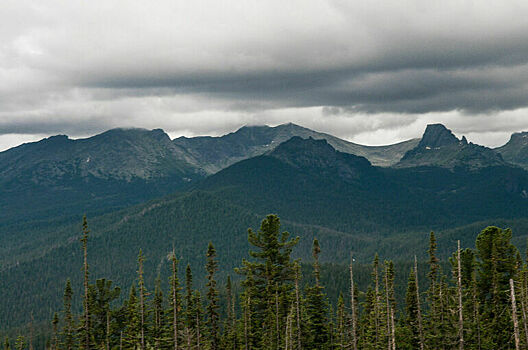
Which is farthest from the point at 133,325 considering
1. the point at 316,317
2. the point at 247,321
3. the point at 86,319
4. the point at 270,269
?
the point at 316,317

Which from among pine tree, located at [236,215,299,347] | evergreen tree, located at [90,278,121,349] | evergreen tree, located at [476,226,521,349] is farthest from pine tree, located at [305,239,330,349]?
evergreen tree, located at [90,278,121,349]

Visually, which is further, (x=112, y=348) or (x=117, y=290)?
(x=117, y=290)

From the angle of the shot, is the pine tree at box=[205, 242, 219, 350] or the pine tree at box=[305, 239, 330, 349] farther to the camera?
the pine tree at box=[205, 242, 219, 350]

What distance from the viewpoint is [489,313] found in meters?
76.8

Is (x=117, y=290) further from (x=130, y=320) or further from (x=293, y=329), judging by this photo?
(x=293, y=329)

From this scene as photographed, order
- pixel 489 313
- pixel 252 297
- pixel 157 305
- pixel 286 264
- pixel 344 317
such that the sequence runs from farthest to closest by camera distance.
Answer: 1. pixel 344 317
2. pixel 157 305
3. pixel 489 313
4. pixel 252 297
5. pixel 286 264

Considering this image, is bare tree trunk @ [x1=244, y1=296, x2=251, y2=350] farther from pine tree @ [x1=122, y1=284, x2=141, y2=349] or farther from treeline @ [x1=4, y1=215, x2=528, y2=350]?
pine tree @ [x1=122, y1=284, x2=141, y2=349]

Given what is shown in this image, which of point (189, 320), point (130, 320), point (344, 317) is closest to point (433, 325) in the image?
point (344, 317)

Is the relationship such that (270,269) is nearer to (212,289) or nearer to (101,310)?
(212,289)

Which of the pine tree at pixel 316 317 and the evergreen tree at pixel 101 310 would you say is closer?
the pine tree at pixel 316 317

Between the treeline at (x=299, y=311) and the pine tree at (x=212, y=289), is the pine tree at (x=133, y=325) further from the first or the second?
the pine tree at (x=212, y=289)

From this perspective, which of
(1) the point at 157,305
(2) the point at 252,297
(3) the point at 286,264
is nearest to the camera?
(3) the point at 286,264

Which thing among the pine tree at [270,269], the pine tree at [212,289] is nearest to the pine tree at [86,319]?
the pine tree at [212,289]

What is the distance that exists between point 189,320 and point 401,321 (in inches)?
1157
